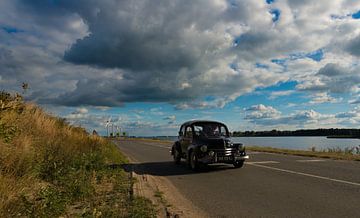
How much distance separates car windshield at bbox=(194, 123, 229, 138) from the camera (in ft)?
49.5

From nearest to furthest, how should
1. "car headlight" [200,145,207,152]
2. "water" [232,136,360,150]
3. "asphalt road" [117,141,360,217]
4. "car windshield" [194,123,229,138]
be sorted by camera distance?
"asphalt road" [117,141,360,217] < "car headlight" [200,145,207,152] < "car windshield" [194,123,229,138] < "water" [232,136,360,150]

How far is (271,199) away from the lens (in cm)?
816

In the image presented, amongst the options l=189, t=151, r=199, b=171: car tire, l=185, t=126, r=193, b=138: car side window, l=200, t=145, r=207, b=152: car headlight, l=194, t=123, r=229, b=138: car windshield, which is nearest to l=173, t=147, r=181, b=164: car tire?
l=185, t=126, r=193, b=138: car side window

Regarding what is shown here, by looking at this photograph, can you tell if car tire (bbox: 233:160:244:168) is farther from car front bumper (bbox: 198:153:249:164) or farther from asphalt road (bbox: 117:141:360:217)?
asphalt road (bbox: 117:141:360:217)

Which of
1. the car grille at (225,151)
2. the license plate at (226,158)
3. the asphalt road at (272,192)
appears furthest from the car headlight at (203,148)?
the asphalt road at (272,192)

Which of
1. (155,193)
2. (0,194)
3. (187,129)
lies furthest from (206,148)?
(0,194)

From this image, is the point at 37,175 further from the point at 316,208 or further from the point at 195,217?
the point at 316,208

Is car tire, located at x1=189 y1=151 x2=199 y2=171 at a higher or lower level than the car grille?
lower

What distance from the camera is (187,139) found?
1556cm

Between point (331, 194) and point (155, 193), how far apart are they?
3946mm

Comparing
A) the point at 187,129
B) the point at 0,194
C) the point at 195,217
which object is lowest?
the point at 195,217

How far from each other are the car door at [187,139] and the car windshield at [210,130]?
1.04 ft

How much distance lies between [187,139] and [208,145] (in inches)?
75.4

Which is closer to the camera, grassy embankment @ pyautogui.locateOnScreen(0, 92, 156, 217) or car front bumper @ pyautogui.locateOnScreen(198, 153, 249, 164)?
grassy embankment @ pyautogui.locateOnScreen(0, 92, 156, 217)
